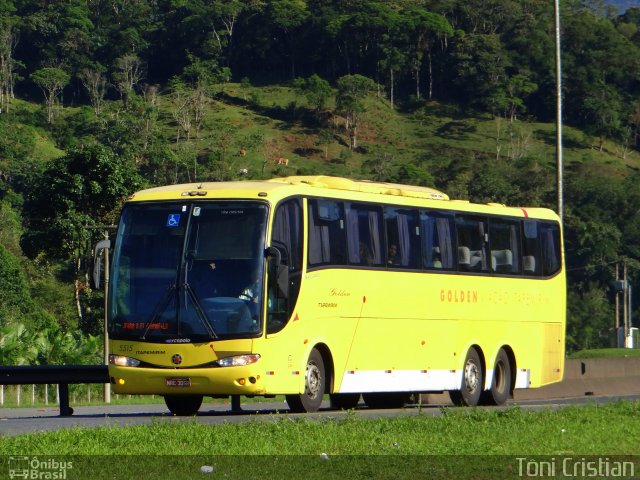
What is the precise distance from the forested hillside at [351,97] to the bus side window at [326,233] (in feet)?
242

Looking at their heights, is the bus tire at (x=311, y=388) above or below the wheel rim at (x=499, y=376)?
above

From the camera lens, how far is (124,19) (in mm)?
181875

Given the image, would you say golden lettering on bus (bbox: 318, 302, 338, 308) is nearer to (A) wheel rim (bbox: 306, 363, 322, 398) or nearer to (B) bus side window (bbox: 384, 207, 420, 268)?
(A) wheel rim (bbox: 306, 363, 322, 398)

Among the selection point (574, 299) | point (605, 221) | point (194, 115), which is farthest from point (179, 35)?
point (574, 299)

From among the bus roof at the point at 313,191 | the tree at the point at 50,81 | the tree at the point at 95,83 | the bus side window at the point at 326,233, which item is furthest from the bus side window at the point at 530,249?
the tree at the point at 50,81

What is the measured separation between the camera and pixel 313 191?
20250 millimetres

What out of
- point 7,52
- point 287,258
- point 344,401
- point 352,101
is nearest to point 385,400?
point 344,401

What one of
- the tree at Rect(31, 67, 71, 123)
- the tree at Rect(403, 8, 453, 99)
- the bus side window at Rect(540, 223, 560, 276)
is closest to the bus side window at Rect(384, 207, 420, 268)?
the bus side window at Rect(540, 223, 560, 276)

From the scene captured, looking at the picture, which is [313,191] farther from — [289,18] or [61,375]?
[289,18]

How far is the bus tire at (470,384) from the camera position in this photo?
77.0 feet

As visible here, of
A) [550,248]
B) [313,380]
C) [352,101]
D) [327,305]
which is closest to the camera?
[313,380]

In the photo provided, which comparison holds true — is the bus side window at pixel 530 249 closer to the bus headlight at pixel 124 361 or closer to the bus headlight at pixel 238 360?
the bus headlight at pixel 238 360

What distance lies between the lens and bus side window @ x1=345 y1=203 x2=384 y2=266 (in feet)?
68.4
